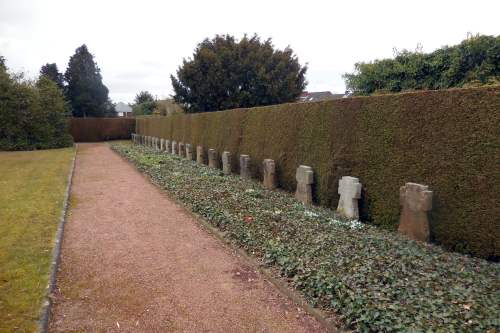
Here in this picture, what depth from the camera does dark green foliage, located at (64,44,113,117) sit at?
154 feet

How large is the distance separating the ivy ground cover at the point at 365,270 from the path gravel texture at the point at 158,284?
0.32m

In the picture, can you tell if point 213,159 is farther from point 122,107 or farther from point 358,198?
point 122,107

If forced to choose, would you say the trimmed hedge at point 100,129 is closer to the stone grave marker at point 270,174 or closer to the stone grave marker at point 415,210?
the stone grave marker at point 270,174

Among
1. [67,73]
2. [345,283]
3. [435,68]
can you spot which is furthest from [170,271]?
[67,73]

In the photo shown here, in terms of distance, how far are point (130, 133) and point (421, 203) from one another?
3544 centimetres

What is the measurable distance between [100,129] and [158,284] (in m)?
34.7

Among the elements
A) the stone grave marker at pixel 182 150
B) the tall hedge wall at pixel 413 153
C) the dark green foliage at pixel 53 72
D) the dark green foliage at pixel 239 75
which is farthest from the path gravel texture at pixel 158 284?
the dark green foliage at pixel 53 72

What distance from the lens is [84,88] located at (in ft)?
154

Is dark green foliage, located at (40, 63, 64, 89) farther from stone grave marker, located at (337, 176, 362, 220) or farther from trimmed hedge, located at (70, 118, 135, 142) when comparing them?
stone grave marker, located at (337, 176, 362, 220)

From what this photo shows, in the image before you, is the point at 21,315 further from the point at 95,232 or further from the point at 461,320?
the point at 461,320

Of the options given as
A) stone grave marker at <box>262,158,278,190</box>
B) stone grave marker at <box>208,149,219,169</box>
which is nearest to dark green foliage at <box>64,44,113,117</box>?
stone grave marker at <box>208,149,219,169</box>

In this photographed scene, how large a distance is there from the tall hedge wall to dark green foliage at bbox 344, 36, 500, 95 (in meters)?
5.62

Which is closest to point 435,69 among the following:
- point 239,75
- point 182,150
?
point 182,150

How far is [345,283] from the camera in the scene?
139 inches
